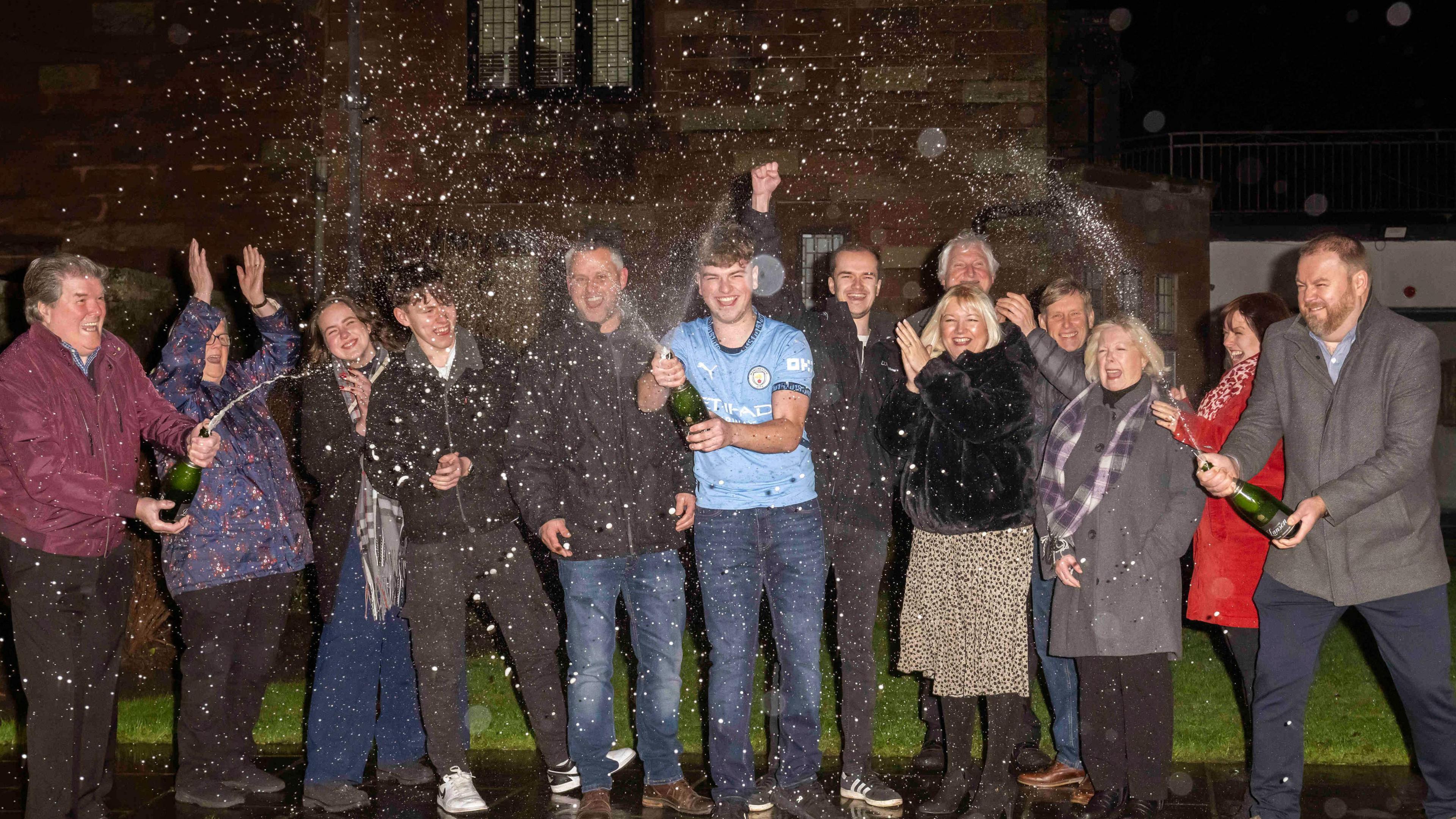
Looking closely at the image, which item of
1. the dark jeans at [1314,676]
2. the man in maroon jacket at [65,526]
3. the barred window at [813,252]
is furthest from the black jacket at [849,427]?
the barred window at [813,252]

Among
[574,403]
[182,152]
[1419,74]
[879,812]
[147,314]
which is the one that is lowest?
[879,812]

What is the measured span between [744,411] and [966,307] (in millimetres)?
982

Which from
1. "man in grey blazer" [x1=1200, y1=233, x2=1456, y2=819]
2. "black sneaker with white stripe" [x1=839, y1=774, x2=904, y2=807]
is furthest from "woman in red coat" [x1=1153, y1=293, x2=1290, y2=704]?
"black sneaker with white stripe" [x1=839, y1=774, x2=904, y2=807]

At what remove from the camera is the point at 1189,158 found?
25375 mm

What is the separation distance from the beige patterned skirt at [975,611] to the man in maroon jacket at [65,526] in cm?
294

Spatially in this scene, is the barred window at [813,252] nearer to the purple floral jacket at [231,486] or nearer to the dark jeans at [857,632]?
the dark jeans at [857,632]

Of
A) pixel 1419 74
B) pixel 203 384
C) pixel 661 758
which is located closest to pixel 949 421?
pixel 661 758

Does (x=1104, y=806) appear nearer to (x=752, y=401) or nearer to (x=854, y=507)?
(x=854, y=507)

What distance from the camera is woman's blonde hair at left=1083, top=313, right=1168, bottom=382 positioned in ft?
16.8

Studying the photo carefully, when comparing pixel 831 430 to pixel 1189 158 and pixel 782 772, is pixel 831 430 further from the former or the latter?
pixel 1189 158

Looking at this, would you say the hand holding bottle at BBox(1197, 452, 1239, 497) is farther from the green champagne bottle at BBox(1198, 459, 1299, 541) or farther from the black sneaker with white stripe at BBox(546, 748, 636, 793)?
the black sneaker with white stripe at BBox(546, 748, 636, 793)

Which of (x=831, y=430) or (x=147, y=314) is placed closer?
(x=831, y=430)

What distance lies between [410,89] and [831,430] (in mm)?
8025

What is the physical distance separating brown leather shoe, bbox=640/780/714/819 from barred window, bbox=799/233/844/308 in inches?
275
